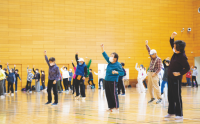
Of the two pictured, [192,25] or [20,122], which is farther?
[192,25]

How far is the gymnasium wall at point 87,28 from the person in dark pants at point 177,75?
16.5 metres

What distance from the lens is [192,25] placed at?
77.7ft

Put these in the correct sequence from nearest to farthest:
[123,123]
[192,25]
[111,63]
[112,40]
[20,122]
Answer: [123,123]
[20,122]
[111,63]
[112,40]
[192,25]

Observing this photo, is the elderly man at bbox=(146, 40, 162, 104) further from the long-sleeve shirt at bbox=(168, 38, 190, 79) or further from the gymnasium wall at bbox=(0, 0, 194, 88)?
the gymnasium wall at bbox=(0, 0, 194, 88)

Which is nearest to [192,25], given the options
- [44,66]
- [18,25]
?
→ [44,66]

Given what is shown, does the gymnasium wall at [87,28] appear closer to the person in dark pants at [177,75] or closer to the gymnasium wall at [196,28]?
the gymnasium wall at [196,28]

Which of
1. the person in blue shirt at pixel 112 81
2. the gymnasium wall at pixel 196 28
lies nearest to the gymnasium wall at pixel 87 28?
the gymnasium wall at pixel 196 28

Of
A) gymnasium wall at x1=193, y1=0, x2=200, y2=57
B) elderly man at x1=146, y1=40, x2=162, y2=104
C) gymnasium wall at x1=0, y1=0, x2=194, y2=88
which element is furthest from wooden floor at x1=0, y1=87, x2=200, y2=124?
gymnasium wall at x1=193, y1=0, x2=200, y2=57

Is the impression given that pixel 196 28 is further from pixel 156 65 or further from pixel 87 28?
pixel 156 65

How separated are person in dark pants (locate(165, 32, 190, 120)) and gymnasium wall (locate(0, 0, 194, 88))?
16.5 metres

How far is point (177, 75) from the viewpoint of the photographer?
15.1 ft

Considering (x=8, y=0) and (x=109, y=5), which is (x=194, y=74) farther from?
(x=8, y=0)

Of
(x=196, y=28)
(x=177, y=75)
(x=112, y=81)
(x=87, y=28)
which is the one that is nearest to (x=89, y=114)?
(x=112, y=81)

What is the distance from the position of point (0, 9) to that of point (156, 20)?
46.5 ft
